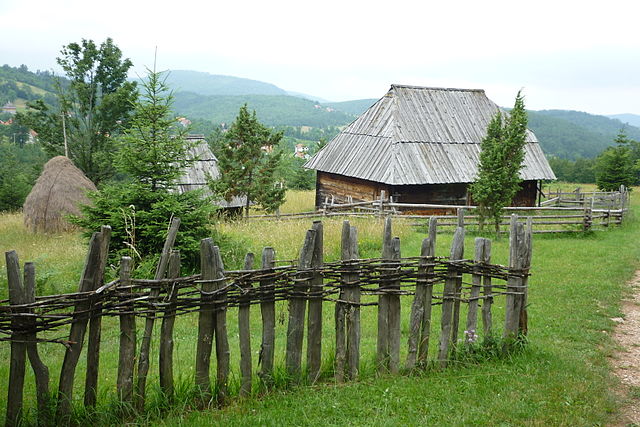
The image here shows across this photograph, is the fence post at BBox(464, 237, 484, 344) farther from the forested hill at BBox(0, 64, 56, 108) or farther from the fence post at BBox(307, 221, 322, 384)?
the forested hill at BBox(0, 64, 56, 108)

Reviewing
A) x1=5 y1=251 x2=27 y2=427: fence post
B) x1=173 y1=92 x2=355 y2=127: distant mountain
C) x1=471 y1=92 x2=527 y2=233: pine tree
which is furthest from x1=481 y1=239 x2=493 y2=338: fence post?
x1=173 y1=92 x2=355 y2=127: distant mountain

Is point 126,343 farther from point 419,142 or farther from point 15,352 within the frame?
point 419,142

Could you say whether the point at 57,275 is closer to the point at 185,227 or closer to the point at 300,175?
the point at 185,227

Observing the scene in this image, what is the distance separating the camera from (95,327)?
432 centimetres

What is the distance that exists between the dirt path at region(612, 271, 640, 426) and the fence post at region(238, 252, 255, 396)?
3315mm

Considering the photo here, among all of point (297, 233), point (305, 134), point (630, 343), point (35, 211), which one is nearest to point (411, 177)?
point (297, 233)

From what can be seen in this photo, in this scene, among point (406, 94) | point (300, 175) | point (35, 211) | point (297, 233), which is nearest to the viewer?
point (297, 233)

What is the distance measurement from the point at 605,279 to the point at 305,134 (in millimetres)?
106206

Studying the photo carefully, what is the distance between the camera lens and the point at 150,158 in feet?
29.5

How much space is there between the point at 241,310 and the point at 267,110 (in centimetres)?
15264

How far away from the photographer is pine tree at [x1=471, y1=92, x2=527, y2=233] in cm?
1698

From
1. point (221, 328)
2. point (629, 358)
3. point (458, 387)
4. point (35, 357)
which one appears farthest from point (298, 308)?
point (629, 358)

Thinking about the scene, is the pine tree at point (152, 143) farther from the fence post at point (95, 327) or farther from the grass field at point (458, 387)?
the fence post at point (95, 327)

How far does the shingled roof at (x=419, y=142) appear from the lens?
23141 mm
